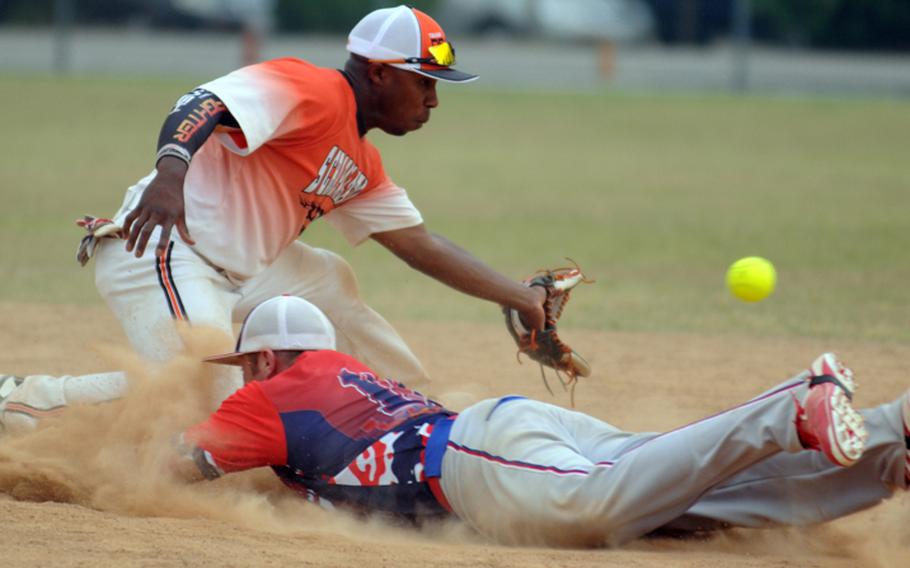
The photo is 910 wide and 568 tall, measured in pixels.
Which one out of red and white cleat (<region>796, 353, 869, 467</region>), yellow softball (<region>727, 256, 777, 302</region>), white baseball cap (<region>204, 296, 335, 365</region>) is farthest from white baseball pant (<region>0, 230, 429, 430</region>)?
red and white cleat (<region>796, 353, 869, 467</region>)

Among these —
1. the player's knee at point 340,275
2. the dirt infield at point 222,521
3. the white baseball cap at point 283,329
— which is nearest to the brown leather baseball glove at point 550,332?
the dirt infield at point 222,521

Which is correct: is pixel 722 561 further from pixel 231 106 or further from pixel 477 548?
pixel 231 106

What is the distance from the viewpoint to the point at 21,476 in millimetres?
4730

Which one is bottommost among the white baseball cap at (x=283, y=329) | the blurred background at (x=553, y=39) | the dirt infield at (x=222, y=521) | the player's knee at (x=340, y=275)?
the blurred background at (x=553, y=39)

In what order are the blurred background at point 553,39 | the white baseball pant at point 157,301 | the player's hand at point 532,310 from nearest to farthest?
the white baseball pant at point 157,301
the player's hand at point 532,310
the blurred background at point 553,39

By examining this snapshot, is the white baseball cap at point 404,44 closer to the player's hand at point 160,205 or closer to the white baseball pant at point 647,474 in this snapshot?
the player's hand at point 160,205

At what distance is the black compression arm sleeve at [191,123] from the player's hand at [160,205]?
0.05 m

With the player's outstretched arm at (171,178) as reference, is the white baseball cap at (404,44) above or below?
above

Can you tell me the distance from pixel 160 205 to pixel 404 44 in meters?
1.26

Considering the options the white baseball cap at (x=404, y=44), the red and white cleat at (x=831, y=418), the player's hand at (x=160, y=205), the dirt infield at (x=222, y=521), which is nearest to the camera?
the red and white cleat at (x=831, y=418)

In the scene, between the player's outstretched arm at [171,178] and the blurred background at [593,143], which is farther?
the blurred background at [593,143]

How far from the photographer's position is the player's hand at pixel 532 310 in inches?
223

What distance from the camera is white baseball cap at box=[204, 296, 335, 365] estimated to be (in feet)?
14.8

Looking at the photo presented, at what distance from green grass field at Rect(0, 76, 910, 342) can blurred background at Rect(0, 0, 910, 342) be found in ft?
0.16
